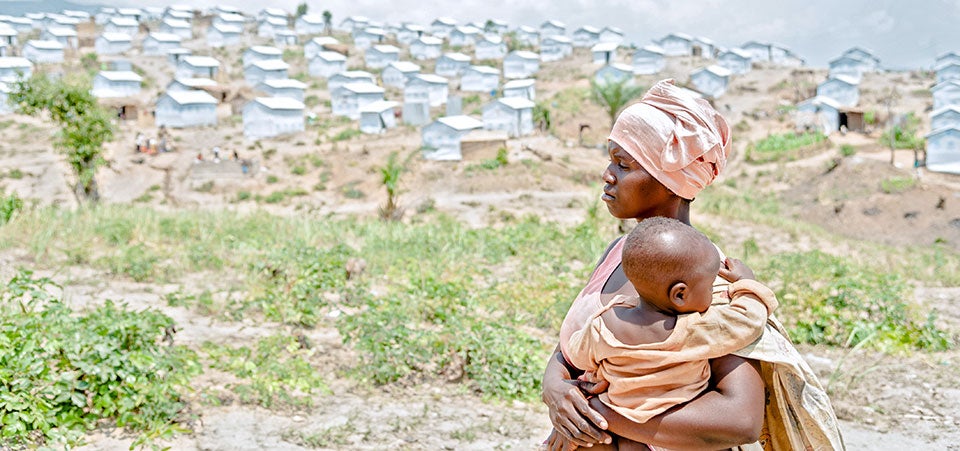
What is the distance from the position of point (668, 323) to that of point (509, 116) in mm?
30179

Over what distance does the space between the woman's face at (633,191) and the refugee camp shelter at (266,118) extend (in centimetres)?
3032

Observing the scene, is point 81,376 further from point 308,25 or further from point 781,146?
point 308,25

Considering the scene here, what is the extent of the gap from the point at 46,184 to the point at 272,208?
7.52 meters

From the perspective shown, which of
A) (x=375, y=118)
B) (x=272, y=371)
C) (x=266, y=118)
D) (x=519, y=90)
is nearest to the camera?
(x=272, y=371)

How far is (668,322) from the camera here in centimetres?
159

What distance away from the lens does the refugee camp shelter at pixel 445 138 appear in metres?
26.1

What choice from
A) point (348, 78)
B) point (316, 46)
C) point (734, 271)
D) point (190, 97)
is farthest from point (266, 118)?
point (734, 271)

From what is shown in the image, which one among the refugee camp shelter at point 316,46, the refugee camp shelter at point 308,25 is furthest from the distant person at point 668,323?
the refugee camp shelter at point 308,25

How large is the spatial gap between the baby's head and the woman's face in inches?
13.0

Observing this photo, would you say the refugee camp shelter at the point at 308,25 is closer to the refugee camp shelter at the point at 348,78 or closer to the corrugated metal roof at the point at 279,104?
the refugee camp shelter at the point at 348,78

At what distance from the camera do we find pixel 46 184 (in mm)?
22094

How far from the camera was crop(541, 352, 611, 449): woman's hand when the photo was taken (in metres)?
1.71

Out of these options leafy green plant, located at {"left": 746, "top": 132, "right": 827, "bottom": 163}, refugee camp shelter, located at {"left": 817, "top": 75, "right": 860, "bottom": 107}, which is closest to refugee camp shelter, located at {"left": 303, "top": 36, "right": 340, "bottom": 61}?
leafy green plant, located at {"left": 746, "top": 132, "right": 827, "bottom": 163}

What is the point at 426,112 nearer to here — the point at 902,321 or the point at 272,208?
the point at 272,208
